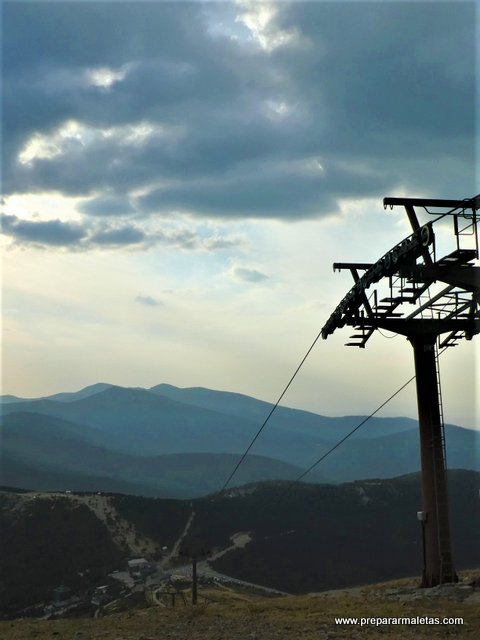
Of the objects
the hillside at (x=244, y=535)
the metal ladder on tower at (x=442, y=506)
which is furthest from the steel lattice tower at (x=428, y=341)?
the hillside at (x=244, y=535)

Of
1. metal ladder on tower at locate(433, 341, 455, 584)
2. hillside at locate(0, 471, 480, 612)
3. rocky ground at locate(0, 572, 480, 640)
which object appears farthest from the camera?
hillside at locate(0, 471, 480, 612)

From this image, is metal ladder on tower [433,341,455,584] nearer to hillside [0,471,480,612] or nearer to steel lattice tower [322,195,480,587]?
steel lattice tower [322,195,480,587]

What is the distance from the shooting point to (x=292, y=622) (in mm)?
20000

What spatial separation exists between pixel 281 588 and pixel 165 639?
71.2 meters

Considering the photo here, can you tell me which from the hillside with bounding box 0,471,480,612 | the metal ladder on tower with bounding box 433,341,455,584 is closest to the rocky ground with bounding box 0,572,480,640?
the metal ladder on tower with bounding box 433,341,455,584

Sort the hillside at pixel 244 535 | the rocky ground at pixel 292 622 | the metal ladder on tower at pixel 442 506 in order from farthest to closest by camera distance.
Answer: the hillside at pixel 244 535
the metal ladder on tower at pixel 442 506
the rocky ground at pixel 292 622

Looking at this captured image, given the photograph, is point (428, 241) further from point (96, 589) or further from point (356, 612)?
point (96, 589)

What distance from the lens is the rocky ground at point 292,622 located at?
1805 cm

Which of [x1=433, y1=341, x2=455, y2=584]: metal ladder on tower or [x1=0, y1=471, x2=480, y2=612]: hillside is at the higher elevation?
[x1=433, y1=341, x2=455, y2=584]: metal ladder on tower

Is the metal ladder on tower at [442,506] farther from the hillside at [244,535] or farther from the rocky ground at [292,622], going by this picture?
the hillside at [244,535]

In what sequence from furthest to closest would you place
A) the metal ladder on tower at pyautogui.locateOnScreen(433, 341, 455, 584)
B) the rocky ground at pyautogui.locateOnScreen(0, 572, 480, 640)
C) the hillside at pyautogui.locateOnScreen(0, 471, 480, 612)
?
the hillside at pyautogui.locateOnScreen(0, 471, 480, 612), the metal ladder on tower at pyautogui.locateOnScreen(433, 341, 455, 584), the rocky ground at pyautogui.locateOnScreen(0, 572, 480, 640)

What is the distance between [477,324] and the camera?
28078mm

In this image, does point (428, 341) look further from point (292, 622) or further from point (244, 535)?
point (244, 535)

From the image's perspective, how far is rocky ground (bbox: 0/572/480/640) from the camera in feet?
59.2
